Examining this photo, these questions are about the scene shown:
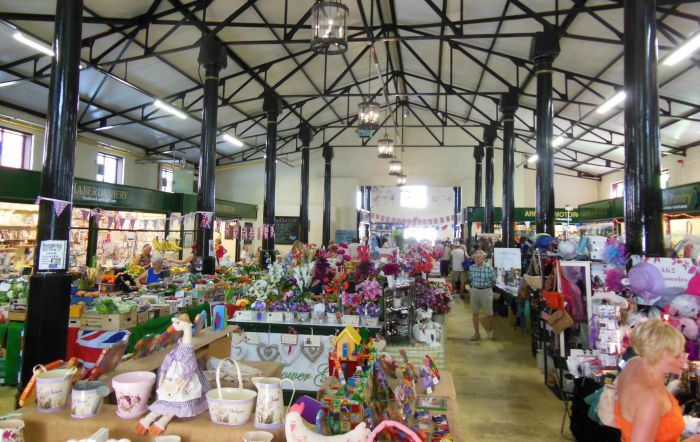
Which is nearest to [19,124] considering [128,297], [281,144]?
[128,297]

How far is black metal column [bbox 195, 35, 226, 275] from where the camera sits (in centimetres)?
801

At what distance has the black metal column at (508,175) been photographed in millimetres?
9867

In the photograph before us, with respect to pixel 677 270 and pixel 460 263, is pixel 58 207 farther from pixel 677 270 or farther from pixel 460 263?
pixel 460 263

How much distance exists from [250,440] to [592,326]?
11.7 ft

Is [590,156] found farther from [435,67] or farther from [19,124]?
[19,124]

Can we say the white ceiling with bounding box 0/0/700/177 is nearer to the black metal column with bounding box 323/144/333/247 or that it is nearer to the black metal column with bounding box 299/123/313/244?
the black metal column with bounding box 299/123/313/244

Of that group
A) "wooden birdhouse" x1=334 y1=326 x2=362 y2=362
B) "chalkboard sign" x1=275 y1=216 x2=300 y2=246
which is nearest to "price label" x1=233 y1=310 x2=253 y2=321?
"wooden birdhouse" x1=334 y1=326 x2=362 y2=362

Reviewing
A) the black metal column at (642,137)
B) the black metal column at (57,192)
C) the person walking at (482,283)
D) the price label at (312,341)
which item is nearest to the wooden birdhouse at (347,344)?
the price label at (312,341)

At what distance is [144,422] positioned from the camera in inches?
68.8

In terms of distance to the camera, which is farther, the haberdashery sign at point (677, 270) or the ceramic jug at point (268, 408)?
the haberdashery sign at point (677, 270)

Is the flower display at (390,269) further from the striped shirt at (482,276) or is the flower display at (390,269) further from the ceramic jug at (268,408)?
the ceramic jug at (268,408)

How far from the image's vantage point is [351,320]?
4484 millimetres

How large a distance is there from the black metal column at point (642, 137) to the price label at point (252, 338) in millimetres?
3951

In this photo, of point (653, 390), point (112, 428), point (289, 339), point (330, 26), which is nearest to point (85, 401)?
point (112, 428)
